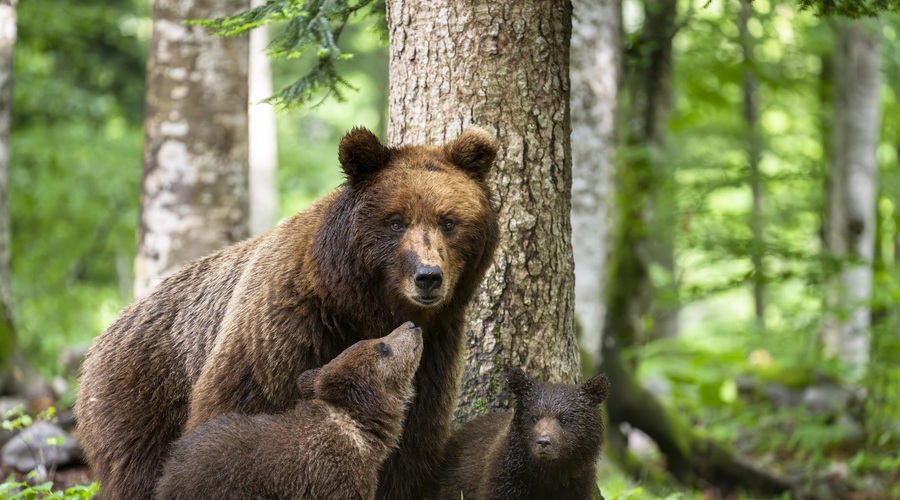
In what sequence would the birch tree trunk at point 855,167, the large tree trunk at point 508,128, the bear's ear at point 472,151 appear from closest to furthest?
the bear's ear at point 472,151 < the large tree trunk at point 508,128 < the birch tree trunk at point 855,167

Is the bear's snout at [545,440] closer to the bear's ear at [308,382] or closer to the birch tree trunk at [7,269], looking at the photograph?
the bear's ear at [308,382]

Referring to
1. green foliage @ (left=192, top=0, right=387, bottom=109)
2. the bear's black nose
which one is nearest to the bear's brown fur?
the bear's black nose

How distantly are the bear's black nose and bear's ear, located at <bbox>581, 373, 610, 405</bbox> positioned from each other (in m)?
1.43

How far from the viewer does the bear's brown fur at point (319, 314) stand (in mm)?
4750

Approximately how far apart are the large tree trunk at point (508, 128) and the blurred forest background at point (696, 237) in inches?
123

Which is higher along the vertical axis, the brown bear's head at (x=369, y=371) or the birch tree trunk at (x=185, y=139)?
the birch tree trunk at (x=185, y=139)

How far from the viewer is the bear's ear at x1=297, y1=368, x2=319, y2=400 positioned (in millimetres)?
4832

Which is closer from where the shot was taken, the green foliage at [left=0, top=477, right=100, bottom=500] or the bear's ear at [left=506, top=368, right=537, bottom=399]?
the bear's ear at [left=506, top=368, right=537, bottom=399]

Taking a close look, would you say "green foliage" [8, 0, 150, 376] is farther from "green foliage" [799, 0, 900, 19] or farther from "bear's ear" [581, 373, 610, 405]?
"green foliage" [799, 0, 900, 19]

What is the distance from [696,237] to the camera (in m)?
13.0

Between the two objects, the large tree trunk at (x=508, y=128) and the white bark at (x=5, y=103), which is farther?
the white bark at (x=5, y=103)

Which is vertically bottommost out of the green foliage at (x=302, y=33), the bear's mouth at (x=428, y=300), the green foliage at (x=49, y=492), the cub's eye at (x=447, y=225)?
the green foliage at (x=49, y=492)

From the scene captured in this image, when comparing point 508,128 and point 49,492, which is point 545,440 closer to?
point 508,128

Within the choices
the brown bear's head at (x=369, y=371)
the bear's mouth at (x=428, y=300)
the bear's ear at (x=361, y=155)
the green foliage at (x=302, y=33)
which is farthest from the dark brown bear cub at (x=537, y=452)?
the green foliage at (x=302, y=33)
